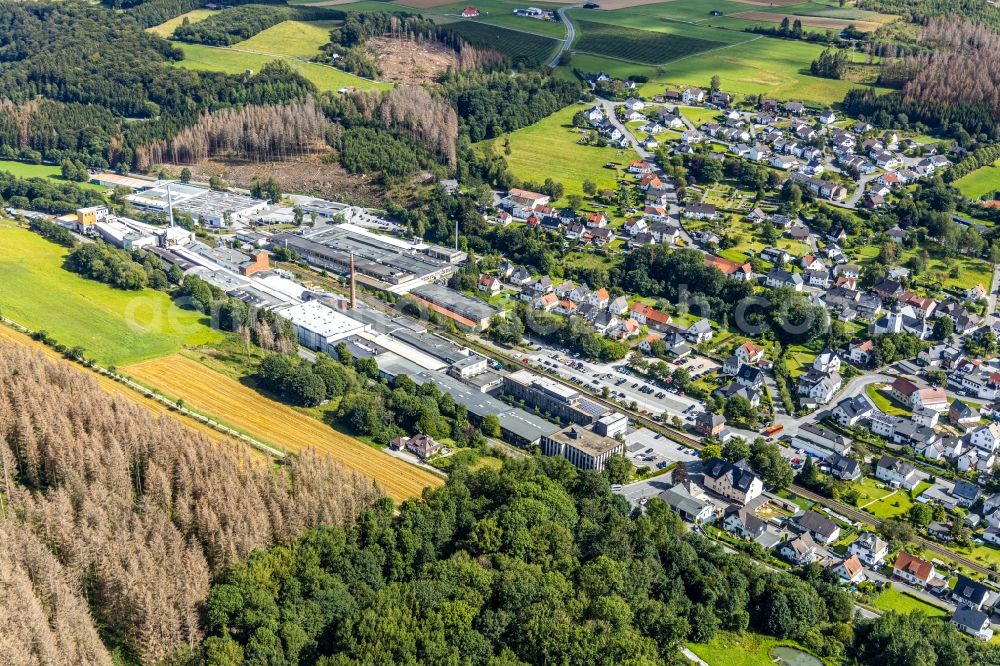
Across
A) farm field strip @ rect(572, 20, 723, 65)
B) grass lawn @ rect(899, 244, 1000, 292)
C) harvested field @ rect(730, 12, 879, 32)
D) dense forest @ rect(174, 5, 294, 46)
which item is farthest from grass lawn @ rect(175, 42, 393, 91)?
grass lawn @ rect(899, 244, 1000, 292)

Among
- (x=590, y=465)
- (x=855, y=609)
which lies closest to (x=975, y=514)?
(x=855, y=609)

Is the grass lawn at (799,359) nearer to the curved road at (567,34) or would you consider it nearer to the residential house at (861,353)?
the residential house at (861,353)

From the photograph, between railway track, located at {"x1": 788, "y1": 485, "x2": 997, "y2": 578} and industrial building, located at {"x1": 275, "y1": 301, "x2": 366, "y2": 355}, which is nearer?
railway track, located at {"x1": 788, "y1": 485, "x2": 997, "y2": 578}

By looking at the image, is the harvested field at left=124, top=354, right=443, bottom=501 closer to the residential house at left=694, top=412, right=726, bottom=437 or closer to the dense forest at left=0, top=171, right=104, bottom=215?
the residential house at left=694, top=412, right=726, bottom=437

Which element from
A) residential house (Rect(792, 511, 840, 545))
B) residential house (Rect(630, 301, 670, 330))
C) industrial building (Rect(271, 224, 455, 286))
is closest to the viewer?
residential house (Rect(792, 511, 840, 545))

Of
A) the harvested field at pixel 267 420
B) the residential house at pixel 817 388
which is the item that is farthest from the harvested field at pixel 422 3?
the residential house at pixel 817 388

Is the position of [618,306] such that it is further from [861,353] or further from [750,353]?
[861,353]
